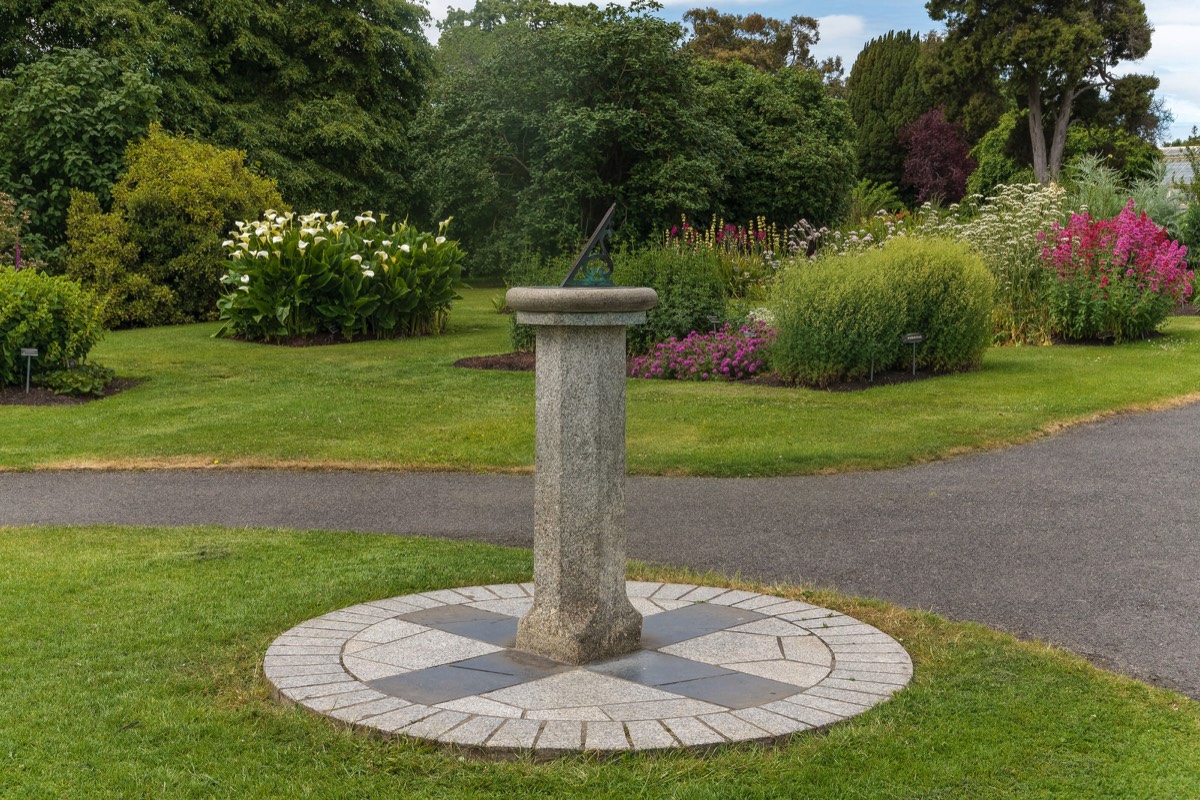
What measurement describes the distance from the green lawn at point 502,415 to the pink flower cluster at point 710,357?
613 mm

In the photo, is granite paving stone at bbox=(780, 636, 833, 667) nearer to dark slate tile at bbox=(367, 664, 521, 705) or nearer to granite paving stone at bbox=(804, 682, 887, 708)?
granite paving stone at bbox=(804, 682, 887, 708)

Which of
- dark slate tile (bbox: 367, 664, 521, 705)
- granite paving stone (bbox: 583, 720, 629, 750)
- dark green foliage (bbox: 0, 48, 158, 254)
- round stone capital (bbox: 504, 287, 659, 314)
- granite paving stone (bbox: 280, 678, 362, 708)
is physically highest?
dark green foliage (bbox: 0, 48, 158, 254)

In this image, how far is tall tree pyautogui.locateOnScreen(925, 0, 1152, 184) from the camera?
3947 cm

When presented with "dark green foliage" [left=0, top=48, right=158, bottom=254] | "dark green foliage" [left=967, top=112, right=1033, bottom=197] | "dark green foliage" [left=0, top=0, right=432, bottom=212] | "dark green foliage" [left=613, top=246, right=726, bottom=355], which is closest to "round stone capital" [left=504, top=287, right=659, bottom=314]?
"dark green foliage" [left=613, top=246, right=726, bottom=355]

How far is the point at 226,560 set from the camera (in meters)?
6.69

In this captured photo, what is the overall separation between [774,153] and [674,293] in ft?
58.1

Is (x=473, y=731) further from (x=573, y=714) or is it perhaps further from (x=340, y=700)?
(x=340, y=700)

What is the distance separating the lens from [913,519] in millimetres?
7691

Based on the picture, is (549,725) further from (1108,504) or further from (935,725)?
(1108,504)

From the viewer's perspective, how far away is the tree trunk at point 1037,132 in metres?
41.2

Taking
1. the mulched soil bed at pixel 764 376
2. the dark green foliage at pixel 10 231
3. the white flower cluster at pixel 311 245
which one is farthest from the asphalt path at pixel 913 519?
the dark green foliage at pixel 10 231

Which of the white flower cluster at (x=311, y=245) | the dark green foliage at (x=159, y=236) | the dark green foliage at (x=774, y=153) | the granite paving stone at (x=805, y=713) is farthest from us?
the dark green foliage at (x=774, y=153)

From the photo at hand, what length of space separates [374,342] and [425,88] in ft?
62.1

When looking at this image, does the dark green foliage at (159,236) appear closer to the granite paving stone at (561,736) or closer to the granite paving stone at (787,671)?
the granite paving stone at (787,671)
